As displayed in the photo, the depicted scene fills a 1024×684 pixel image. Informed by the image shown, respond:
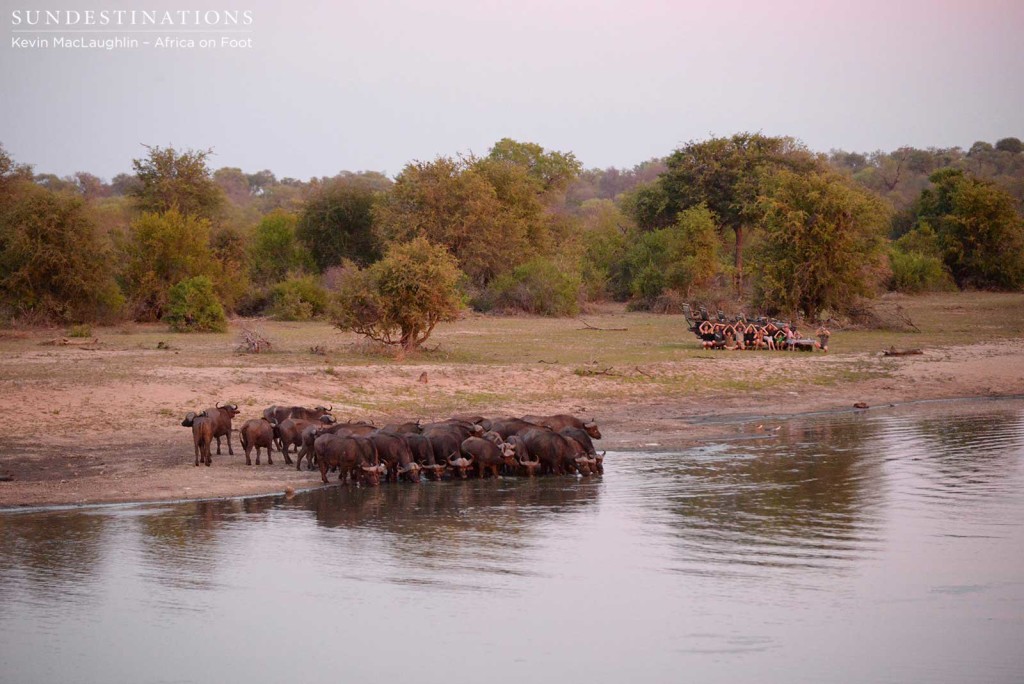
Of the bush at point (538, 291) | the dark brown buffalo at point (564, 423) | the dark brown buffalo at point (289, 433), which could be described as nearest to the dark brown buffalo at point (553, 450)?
the dark brown buffalo at point (564, 423)

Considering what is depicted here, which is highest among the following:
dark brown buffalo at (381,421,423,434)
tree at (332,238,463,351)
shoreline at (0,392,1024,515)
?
tree at (332,238,463,351)

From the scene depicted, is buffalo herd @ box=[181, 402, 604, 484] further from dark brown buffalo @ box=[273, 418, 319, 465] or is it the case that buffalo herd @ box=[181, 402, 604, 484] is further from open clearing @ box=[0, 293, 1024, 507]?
open clearing @ box=[0, 293, 1024, 507]

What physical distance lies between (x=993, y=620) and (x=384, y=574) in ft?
17.6

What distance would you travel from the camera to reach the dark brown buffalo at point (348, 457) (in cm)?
1432

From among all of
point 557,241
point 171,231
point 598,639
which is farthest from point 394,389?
point 557,241

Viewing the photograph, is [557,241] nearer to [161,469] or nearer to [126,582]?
[161,469]

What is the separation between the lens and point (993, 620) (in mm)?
9172

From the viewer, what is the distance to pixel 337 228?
5084 cm

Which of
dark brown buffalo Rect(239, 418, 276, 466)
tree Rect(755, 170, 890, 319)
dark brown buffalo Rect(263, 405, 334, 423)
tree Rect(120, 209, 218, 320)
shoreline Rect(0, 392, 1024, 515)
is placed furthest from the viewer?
tree Rect(120, 209, 218, 320)

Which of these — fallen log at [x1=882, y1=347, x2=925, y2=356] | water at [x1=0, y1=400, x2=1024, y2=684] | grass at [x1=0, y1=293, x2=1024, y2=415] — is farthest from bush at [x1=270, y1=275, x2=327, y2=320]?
water at [x1=0, y1=400, x2=1024, y2=684]

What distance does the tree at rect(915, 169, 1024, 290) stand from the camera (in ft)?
166

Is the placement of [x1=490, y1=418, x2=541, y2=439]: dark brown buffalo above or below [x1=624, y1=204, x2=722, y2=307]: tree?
below

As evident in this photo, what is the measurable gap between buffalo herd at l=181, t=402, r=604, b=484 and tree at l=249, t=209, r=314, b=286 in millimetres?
33891

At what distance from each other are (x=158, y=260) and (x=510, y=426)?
25039 millimetres
